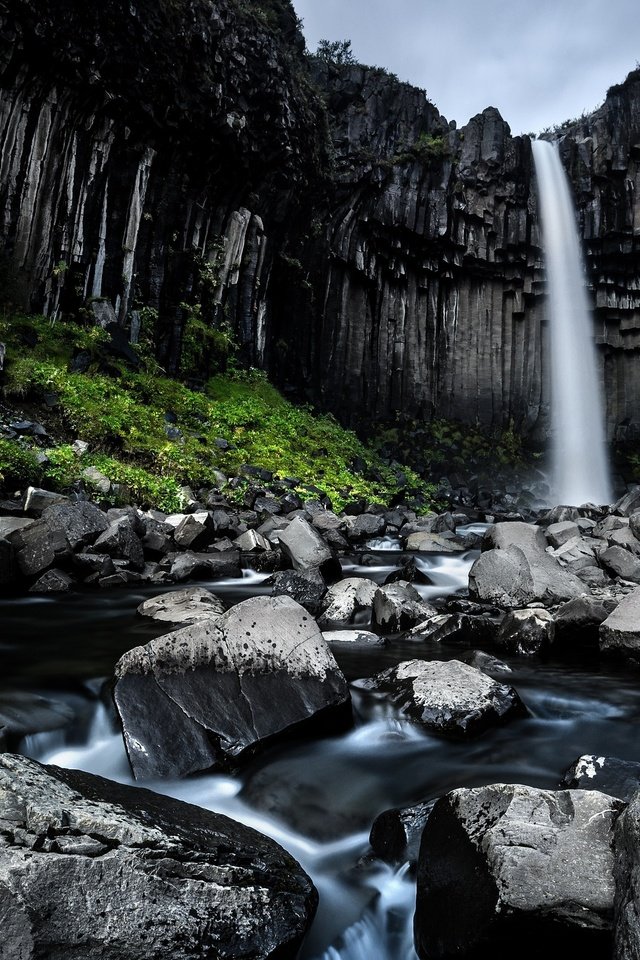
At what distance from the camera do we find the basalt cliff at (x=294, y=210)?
15938 mm

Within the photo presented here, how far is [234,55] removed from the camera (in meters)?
17.9

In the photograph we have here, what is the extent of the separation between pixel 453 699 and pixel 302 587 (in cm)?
379

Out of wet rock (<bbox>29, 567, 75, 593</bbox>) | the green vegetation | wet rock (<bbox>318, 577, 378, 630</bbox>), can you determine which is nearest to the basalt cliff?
the green vegetation

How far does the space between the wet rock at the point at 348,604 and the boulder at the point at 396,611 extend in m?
0.26

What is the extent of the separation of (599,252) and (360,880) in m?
30.6

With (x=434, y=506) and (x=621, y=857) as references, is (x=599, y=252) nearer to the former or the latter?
(x=434, y=506)

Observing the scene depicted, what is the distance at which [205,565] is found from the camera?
27.7 feet

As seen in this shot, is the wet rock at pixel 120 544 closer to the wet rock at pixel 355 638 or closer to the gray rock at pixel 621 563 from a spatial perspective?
the wet rock at pixel 355 638

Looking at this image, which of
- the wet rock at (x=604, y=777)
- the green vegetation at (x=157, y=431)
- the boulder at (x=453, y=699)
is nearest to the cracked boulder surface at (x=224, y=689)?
the boulder at (x=453, y=699)

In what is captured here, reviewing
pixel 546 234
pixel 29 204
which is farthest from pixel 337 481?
pixel 546 234

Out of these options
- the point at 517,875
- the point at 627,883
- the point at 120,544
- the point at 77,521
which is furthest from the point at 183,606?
the point at 627,883

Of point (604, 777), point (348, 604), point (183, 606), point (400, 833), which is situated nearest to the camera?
point (400, 833)

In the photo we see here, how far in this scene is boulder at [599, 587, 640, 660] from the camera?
16.0 feet

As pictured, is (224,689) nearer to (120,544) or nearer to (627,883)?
(627,883)
